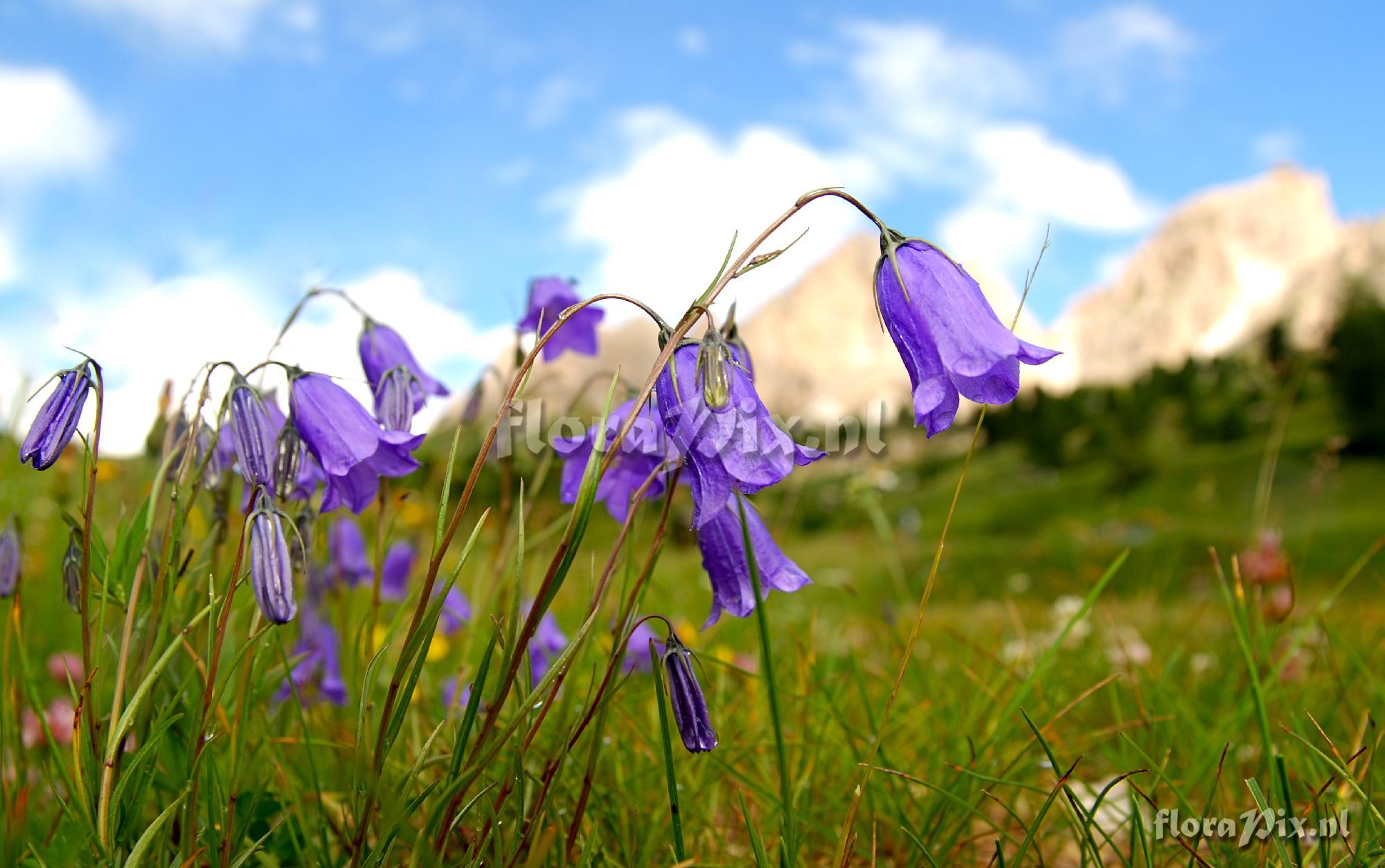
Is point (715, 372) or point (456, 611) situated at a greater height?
point (715, 372)

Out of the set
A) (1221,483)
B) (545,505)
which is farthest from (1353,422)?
(545,505)

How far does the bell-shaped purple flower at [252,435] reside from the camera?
4.91ft

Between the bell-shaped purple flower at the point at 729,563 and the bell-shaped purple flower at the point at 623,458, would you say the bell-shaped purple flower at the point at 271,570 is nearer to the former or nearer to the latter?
the bell-shaped purple flower at the point at 623,458

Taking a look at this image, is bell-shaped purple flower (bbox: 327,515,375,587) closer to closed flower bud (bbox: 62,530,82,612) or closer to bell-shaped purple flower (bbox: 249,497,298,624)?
closed flower bud (bbox: 62,530,82,612)

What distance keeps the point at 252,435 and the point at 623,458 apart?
2.10 ft

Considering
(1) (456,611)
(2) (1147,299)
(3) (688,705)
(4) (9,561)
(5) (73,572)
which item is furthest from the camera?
(2) (1147,299)

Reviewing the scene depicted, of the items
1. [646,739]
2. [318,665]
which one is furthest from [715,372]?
[318,665]

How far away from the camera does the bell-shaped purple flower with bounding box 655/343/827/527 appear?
1318 millimetres

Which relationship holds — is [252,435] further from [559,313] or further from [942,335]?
[942,335]

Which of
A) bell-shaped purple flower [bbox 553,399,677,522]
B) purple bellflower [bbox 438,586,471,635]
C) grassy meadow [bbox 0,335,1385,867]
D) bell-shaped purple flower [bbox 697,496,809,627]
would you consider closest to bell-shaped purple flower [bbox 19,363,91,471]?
grassy meadow [bbox 0,335,1385,867]

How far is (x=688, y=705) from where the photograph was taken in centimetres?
143

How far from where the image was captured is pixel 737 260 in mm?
1345

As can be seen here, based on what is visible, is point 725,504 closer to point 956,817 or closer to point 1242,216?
point 956,817

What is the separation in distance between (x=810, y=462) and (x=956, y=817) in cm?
106
